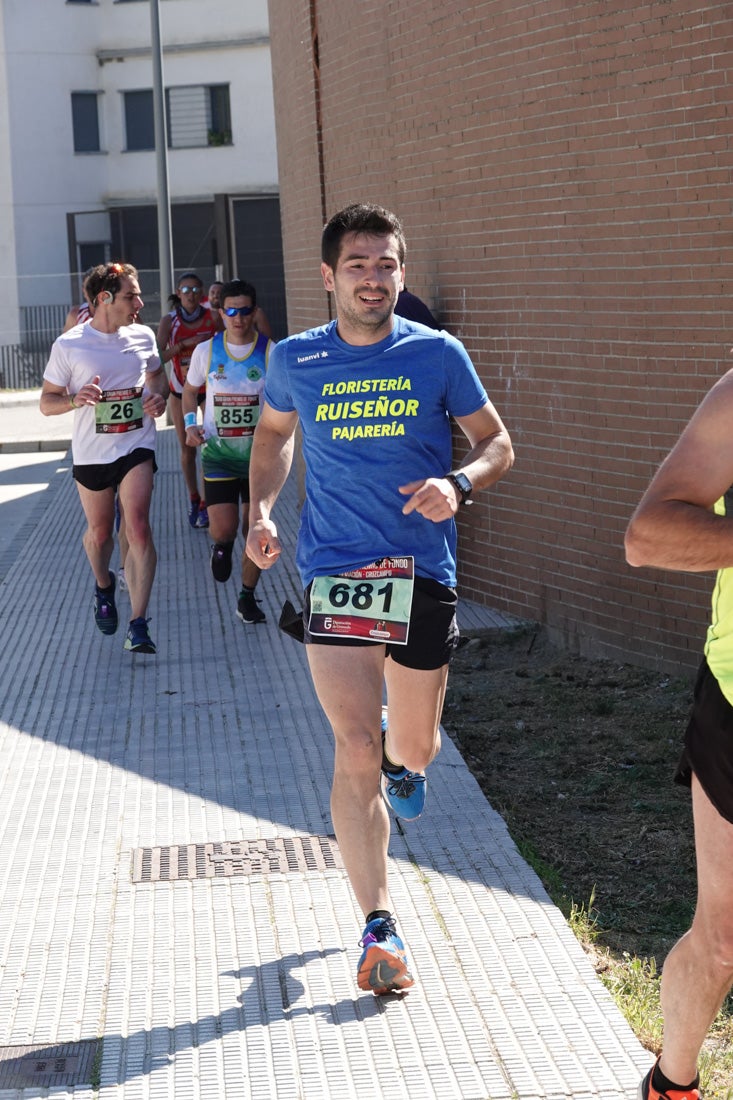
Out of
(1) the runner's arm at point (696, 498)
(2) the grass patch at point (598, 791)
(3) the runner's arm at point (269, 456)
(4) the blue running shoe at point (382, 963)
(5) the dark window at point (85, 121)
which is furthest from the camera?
(5) the dark window at point (85, 121)

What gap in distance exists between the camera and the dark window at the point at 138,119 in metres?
44.9

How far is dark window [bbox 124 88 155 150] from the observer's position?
44906 mm

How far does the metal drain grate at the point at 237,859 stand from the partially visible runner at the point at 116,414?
323 cm

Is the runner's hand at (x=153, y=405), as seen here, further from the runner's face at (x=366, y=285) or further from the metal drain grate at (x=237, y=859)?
the runner's face at (x=366, y=285)

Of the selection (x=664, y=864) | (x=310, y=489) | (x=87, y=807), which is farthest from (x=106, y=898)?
(x=664, y=864)

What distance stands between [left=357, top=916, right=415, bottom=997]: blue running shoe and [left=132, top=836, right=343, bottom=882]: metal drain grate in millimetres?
1071

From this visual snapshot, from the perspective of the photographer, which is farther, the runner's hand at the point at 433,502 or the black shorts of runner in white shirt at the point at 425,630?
Result: the black shorts of runner in white shirt at the point at 425,630

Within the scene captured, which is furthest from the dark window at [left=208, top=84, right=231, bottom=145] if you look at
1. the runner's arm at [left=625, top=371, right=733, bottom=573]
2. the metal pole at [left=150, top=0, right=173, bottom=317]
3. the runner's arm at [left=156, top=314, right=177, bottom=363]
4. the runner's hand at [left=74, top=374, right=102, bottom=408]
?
the runner's arm at [left=625, top=371, right=733, bottom=573]

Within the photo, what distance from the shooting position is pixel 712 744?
3.20 m

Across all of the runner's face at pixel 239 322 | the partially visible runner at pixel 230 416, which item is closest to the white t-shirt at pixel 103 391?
the partially visible runner at pixel 230 416

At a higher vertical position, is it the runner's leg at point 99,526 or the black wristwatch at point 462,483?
the black wristwatch at point 462,483

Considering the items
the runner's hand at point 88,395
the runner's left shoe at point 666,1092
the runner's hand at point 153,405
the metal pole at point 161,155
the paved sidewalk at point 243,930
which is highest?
the metal pole at point 161,155

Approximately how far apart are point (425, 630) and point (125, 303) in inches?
183

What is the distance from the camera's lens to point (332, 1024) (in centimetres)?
426
